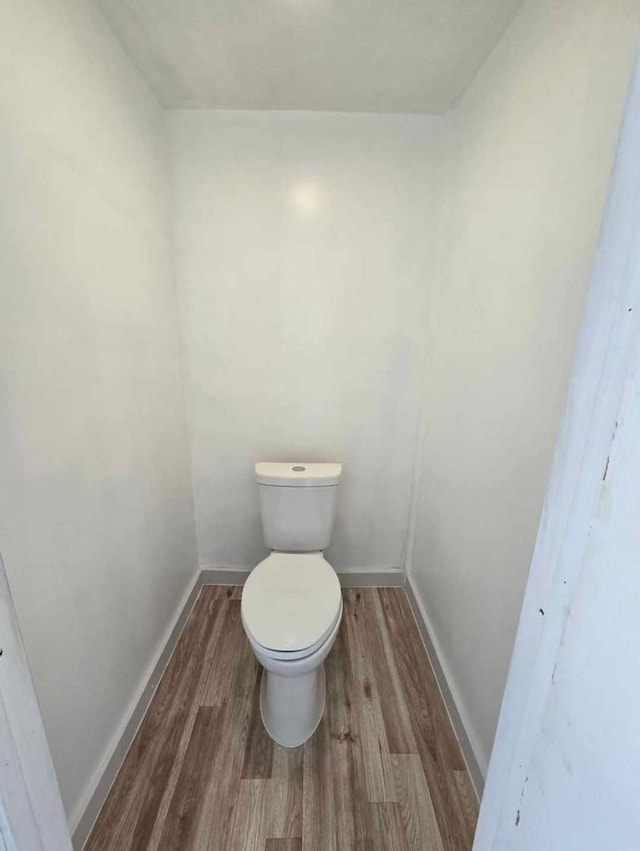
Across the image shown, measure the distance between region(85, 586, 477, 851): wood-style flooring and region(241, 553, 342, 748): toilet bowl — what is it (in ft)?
0.18

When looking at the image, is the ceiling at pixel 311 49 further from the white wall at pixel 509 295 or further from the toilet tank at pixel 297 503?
the toilet tank at pixel 297 503

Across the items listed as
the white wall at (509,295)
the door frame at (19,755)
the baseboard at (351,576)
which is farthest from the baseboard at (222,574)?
the door frame at (19,755)

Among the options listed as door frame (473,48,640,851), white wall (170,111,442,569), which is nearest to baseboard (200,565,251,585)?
white wall (170,111,442,569)

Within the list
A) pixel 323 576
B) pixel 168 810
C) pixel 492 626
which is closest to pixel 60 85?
pixel 323 576

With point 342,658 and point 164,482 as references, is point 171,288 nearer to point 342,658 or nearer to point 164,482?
point 164,482

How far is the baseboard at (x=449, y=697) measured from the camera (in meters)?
1.13

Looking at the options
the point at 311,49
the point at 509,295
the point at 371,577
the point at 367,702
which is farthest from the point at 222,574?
the point at 311,49

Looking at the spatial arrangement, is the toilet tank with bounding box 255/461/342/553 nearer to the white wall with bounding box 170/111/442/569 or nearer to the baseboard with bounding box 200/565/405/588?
the white wall with bounding box 170/111/442/569

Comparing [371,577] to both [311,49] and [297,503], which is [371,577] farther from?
[311,49]

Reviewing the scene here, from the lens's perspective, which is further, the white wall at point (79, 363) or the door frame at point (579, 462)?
the white wall at point (79, 363)

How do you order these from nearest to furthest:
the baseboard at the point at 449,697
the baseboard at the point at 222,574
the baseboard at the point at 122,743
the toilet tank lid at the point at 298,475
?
1. the baseboard at the point at 122,743
2. the baseboard at the point at 449,697
3. the toilet tank lid at the point at 298,475
4. the baseboard at the point at 222,574

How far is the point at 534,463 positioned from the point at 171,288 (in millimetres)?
1449

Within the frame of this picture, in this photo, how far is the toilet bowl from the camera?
3.80 feet

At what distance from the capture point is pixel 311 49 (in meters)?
1.14
